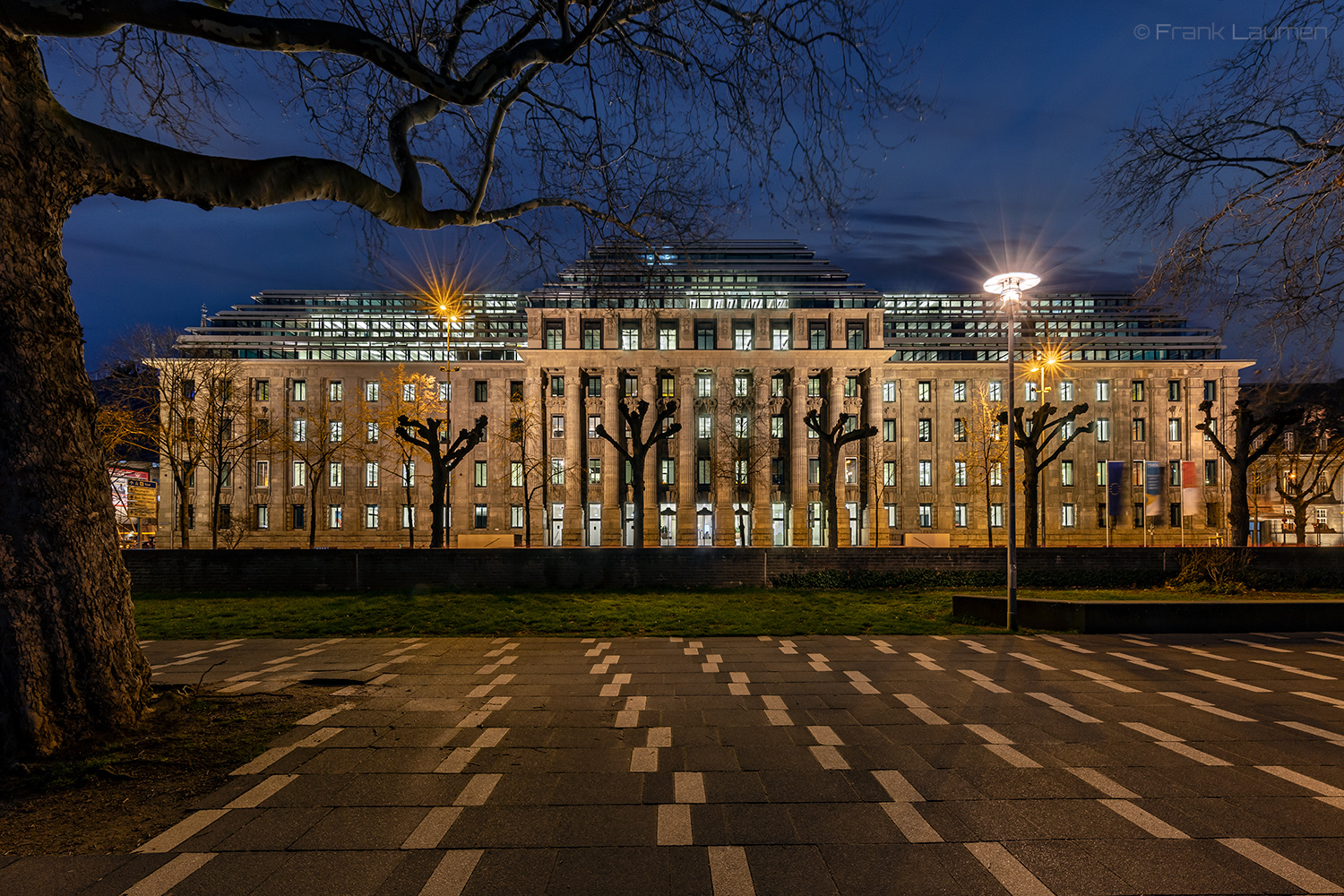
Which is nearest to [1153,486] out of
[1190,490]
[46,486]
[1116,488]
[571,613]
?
[1190,490]

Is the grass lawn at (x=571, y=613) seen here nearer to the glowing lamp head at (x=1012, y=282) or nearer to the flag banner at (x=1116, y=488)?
the glowing lamp head at (x=1012, y=282)

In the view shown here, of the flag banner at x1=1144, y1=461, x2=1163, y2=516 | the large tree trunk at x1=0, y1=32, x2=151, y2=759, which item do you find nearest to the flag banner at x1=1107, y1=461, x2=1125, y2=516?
the flag banner at x1=1144, y1=461, x2=1163, y2=516

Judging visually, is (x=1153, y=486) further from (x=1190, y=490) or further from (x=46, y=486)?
(x=46, y=486)

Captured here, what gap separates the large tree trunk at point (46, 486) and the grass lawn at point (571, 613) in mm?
8570

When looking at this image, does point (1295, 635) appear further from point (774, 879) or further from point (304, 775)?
point (304, 775)

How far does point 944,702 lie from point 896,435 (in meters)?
55.8

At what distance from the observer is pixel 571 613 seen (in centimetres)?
1666

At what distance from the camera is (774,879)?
430 centimetres

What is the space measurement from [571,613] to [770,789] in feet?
37.7

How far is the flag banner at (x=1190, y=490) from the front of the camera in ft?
101

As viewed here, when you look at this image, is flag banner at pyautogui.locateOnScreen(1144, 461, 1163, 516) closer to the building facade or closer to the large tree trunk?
the building facade

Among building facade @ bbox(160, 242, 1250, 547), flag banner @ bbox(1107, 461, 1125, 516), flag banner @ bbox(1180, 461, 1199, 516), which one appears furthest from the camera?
building facade @ bbox(160, 242, 1250, 547)

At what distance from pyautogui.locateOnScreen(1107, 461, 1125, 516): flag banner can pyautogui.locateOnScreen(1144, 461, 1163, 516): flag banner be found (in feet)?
3.72

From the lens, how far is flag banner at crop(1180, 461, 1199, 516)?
30883mm
